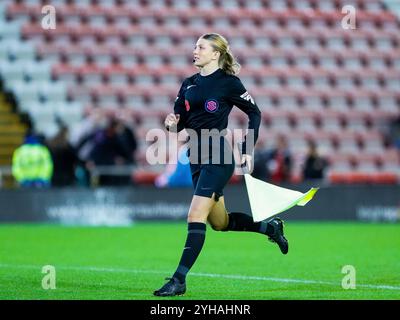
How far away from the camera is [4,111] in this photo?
856 inches

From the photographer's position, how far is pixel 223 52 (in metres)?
8.43

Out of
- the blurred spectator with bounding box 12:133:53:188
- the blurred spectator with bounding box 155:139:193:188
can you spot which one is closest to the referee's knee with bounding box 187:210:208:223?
the blurred spectator with bounding box 155:139:193:188

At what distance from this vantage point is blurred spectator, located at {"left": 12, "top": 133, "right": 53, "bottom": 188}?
1848 cm

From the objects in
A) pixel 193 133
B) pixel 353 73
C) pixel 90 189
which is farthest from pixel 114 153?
pixel 193 133

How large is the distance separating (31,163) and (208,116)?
10728 millimetres

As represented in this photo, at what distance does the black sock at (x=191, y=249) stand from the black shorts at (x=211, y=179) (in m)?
0.27

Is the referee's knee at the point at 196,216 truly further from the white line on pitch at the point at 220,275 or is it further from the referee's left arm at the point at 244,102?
the white line on pitch at the point at 220,275

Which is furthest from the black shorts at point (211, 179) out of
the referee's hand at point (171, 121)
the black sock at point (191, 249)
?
the referee's hand at point (171, 121)

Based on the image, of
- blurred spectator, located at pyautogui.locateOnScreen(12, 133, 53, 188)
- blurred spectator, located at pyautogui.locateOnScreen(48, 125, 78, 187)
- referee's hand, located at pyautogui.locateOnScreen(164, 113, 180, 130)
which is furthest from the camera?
blurred spectator, located at pyautogui.locateOnScreen(48, 125, 78, 187)

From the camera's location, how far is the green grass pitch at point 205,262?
27.4 feet

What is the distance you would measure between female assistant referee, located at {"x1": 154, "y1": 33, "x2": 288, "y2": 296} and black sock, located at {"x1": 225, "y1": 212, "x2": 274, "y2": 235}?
167mm

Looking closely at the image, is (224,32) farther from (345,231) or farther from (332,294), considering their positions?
(332,294)

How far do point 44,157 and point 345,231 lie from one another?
5703 millimetres

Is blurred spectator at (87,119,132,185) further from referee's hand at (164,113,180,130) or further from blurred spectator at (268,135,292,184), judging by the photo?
referee's hand at (164,113,180,130)
